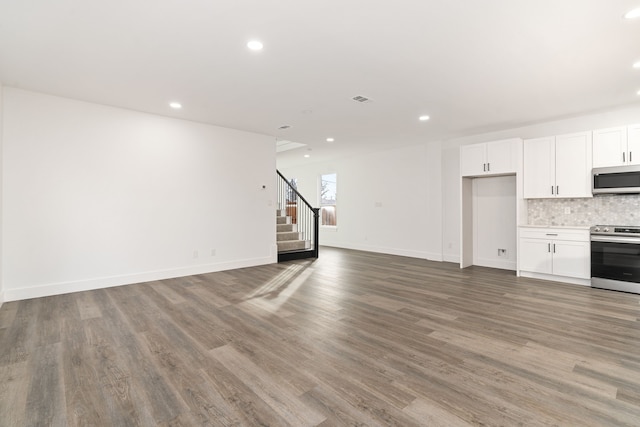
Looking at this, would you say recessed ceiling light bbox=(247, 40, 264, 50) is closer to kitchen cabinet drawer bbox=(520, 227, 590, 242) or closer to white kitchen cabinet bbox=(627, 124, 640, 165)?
kitchen cabinet drawer bbox=(520, 227, 590, 242)

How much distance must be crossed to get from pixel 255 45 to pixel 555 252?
17.5 ft

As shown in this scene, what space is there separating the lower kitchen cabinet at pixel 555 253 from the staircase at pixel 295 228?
4.24 meters

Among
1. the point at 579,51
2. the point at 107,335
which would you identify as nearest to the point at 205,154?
the point at 107,335

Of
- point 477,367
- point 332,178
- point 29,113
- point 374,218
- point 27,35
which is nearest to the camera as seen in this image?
point 477,367

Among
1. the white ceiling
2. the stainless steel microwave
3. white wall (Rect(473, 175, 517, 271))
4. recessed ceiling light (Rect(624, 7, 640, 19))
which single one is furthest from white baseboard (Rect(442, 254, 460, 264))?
recessed ceiling light (Rect(624, 7, 640, 19))

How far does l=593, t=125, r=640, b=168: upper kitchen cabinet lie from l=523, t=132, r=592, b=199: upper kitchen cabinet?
0.10 metres

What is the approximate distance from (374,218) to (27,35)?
723cm

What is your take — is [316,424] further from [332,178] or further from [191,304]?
[332,178]

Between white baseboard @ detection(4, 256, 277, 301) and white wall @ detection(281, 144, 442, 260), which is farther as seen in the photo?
white wall @ detection(281, 144, 442, 260)

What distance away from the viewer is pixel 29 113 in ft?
13.4

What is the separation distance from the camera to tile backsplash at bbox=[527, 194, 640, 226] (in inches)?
187

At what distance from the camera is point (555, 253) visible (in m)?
4.96

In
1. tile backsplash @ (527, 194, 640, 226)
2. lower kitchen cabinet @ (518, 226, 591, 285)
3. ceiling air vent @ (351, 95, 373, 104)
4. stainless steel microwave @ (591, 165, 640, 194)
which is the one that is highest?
ceiling air vent @ (351, 95, 373, 104)

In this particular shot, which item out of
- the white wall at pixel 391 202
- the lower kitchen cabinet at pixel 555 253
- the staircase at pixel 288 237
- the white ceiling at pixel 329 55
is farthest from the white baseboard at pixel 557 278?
the staircase at pixel 288 237
